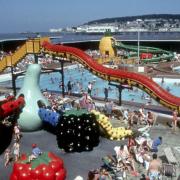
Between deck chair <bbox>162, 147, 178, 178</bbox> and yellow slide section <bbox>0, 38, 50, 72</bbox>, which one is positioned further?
yellow slide section <bbox>0, 38, 50, 72</bbox>

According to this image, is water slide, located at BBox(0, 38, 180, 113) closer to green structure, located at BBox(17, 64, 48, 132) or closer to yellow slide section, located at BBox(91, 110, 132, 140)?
yellow slide section, located at BBox(91, 110, 132, 140)

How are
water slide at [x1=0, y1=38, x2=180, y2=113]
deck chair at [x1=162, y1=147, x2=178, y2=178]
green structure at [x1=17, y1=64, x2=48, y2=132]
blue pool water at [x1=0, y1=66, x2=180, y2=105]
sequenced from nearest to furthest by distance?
deck chair at [x1=162, y1=147, x2=178, y2=178] < green structure at [x1=17, y1=64, x2=48, y2=132] < water slide at [x1=0, y1=38, x2=180, y2=113] < blue pool water at [x1=0, y1=66, x2=180, y2=105]

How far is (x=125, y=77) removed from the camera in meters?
19.2

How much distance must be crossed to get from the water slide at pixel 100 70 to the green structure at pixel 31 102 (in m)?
4.91

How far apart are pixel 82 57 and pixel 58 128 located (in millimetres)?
8244

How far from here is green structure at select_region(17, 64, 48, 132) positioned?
1597 centimetres

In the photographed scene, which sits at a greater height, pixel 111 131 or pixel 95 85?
pixel 111 131

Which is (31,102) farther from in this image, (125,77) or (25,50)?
(25,50)

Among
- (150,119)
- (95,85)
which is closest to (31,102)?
(150,119)

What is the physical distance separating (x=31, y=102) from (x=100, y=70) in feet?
18.7

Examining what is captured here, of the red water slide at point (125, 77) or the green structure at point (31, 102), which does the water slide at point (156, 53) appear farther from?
the green structure at point (31, 102)

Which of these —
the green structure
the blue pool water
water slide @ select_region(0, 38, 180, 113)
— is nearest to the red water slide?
water slide @ select_region(0, 38, 180, 113)

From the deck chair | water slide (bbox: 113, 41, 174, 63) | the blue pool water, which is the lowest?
the blue pool water

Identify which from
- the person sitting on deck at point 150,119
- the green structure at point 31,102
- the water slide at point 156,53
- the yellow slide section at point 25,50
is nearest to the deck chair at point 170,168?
the person sitting on deck at point 150,119
